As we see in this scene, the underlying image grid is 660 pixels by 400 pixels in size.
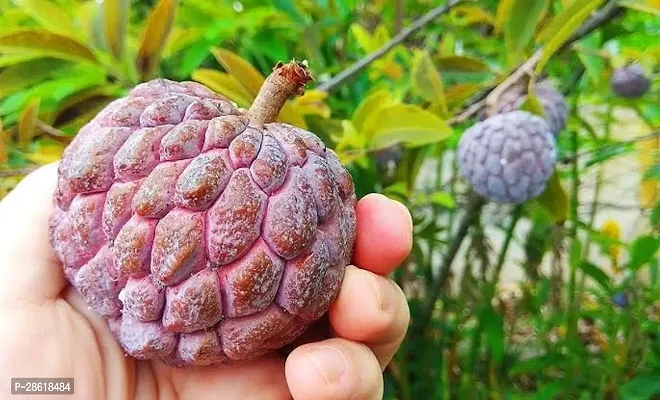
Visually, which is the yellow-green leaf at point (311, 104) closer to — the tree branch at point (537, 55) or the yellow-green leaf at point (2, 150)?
the tree branch at point (537, 55)

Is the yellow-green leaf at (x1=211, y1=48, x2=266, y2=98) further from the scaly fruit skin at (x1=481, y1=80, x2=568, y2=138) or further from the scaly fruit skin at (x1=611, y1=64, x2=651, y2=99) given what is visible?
the scaly fruit skin at (x1=611, y1=64, x2=651, y2=99)

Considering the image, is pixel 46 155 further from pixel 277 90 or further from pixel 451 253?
pixel 451 253

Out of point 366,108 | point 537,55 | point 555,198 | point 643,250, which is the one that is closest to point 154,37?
point 366,108

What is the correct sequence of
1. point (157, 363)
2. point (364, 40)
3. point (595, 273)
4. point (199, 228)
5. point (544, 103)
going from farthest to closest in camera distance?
point (595, 273), point (364, 40), point (544, 103), point (157, 363), point (199, 228)

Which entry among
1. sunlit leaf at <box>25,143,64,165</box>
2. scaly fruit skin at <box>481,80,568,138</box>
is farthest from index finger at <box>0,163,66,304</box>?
scaly fruit skin at <box>481,80,568,138</box>

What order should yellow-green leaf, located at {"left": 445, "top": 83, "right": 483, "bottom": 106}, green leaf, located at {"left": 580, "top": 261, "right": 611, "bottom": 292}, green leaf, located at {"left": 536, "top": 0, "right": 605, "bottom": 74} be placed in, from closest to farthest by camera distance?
green leaf, located at {"left": 536, "top": 0, "right": 605, "bottom": 74}, yellow-green leaf, located at {"left": 445, "top": 83, "right": 483, "bottom": 106}, green leaf, located at {"left": 580, "top": 261, "right": 611, "bottom": 292}

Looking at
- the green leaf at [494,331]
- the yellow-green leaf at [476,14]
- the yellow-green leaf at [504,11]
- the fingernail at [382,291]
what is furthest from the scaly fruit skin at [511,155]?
the green leaf at [494,331]
